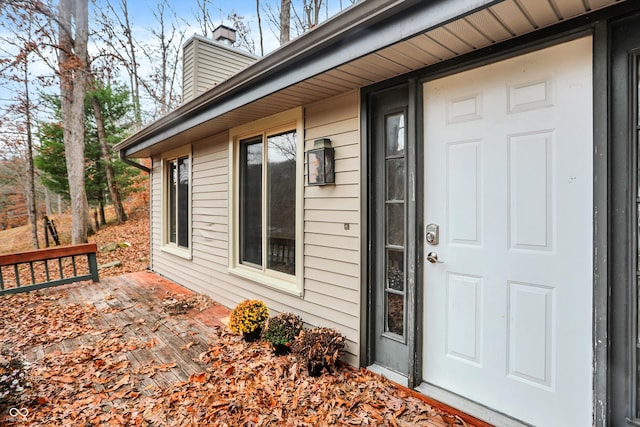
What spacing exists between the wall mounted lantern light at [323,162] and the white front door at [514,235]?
808 millimetres

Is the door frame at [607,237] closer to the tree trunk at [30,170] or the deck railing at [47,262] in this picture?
the deck railing at [47,262]

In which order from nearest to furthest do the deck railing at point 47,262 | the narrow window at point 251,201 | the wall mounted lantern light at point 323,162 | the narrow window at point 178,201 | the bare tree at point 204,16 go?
1. the wall mounted lantern light at point 323,162
2. the narrow window at point 251,201
3. the deck railing at point 47,262
4. the narrow window at point 178,201
5. the bare tree at point 204,16

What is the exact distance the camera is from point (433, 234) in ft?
7.01

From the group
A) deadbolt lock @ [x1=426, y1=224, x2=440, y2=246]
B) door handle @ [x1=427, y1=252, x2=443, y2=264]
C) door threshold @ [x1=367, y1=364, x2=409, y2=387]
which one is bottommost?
door threshold @ [x1=367, y1=364, x2=409, y2=387]

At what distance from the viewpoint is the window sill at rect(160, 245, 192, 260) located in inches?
199

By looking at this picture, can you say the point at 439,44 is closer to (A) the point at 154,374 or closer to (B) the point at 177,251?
(A) the point at 154,374

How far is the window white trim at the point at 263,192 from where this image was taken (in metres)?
3.02

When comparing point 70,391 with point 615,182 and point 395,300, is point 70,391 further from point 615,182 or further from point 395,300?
point 615,182

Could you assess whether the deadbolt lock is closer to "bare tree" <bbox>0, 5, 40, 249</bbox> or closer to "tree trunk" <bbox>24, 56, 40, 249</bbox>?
"bare tree" <bbox>0, 5, 40, 249</bbox>

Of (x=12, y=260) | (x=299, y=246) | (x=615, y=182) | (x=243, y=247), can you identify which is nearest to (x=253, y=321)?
(x=299, y=246)

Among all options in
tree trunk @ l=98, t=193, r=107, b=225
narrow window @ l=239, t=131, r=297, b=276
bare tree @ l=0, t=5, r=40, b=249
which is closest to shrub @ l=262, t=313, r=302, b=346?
narrow window @ l=239, t=131, r=297, b=276

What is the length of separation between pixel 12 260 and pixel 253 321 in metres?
4.14

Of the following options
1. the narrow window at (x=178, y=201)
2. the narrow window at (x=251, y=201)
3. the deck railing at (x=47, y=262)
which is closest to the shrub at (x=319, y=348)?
the narrow window at (x=251, y=201)

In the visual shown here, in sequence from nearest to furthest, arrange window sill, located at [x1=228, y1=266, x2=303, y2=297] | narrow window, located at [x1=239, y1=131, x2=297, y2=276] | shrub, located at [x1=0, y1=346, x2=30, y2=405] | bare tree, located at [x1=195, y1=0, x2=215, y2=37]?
shrub, located at [x1=0, y1=346, x2=30, y2=405], window sill, located at [x1=228, y1=266, x2=303, y2=297], narrow window, located at [x1=239, y1=131, x2=297, y2=276], bare tree, located at [x1=195, y1=0, x2=215, y2=37]
